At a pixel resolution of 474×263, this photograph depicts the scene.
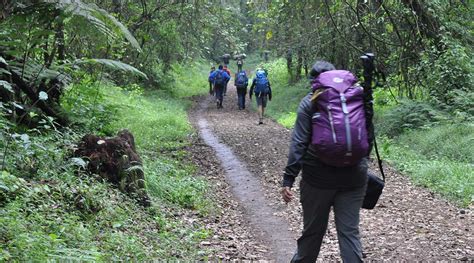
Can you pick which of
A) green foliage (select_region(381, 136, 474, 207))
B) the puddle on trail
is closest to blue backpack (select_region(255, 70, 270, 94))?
the puddle on trail

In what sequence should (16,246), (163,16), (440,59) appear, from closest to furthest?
(16,246) < (440,59) < (163,16)

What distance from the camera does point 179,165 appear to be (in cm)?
1091

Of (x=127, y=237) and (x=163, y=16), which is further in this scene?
(x=163, y=16)

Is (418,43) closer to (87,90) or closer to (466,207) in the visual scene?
(466,207)

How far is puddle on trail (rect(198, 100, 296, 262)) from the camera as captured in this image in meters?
6.81

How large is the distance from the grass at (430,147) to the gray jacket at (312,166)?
459cm

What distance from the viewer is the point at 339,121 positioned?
13.3 feet

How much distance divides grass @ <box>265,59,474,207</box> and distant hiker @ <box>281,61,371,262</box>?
452cm

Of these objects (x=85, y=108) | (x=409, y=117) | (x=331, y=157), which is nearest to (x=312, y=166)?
(x=331, y=157)

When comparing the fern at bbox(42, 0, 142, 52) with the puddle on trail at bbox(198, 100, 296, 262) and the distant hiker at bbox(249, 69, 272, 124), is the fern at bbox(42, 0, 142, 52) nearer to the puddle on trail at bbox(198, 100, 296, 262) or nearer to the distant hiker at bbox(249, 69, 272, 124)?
the puddle on trail at bbox(198, 100, 296, 262)

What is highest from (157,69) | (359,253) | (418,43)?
(418,43)

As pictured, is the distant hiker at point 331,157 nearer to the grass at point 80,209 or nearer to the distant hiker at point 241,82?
the grass at point 80,209

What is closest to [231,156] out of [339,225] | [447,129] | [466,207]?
[447,129]

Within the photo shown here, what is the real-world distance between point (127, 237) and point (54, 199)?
898 mm
